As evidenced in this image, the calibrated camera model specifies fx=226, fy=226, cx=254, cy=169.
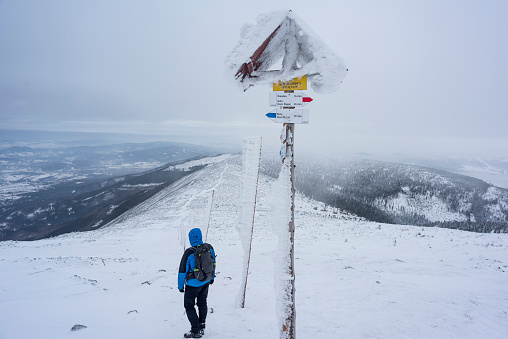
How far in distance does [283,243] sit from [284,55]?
8.86 feet

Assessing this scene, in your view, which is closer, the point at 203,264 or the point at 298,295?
the point at 203,264

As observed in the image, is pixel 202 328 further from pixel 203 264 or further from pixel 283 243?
pixel 283 243

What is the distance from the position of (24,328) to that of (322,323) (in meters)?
5.95

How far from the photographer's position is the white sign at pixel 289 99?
3080 mm

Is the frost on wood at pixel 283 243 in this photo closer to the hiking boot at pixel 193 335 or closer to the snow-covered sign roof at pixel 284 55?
the snow-covered sign roof at pixel 284 55

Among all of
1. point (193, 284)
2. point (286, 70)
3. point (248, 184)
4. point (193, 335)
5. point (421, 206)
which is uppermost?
point (286, 70)

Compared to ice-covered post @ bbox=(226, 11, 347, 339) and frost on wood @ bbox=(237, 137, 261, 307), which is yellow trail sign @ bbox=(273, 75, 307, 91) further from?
frost on wood @ bbox=(237, 137, 261, 307)

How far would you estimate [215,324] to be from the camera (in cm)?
465

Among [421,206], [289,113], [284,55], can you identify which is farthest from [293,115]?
[421,206]

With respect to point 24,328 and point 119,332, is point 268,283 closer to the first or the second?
point 119,332

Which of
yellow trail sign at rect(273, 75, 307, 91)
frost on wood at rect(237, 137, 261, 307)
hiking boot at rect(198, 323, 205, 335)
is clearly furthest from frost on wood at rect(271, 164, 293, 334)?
hiking boot at rect(198, 323, 205, 335)

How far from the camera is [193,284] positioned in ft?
13.4

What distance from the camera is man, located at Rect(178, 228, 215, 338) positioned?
4.06m

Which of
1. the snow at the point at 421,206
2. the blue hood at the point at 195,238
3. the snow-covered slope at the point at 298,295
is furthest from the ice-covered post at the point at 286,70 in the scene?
the snow at the point at 421,206
